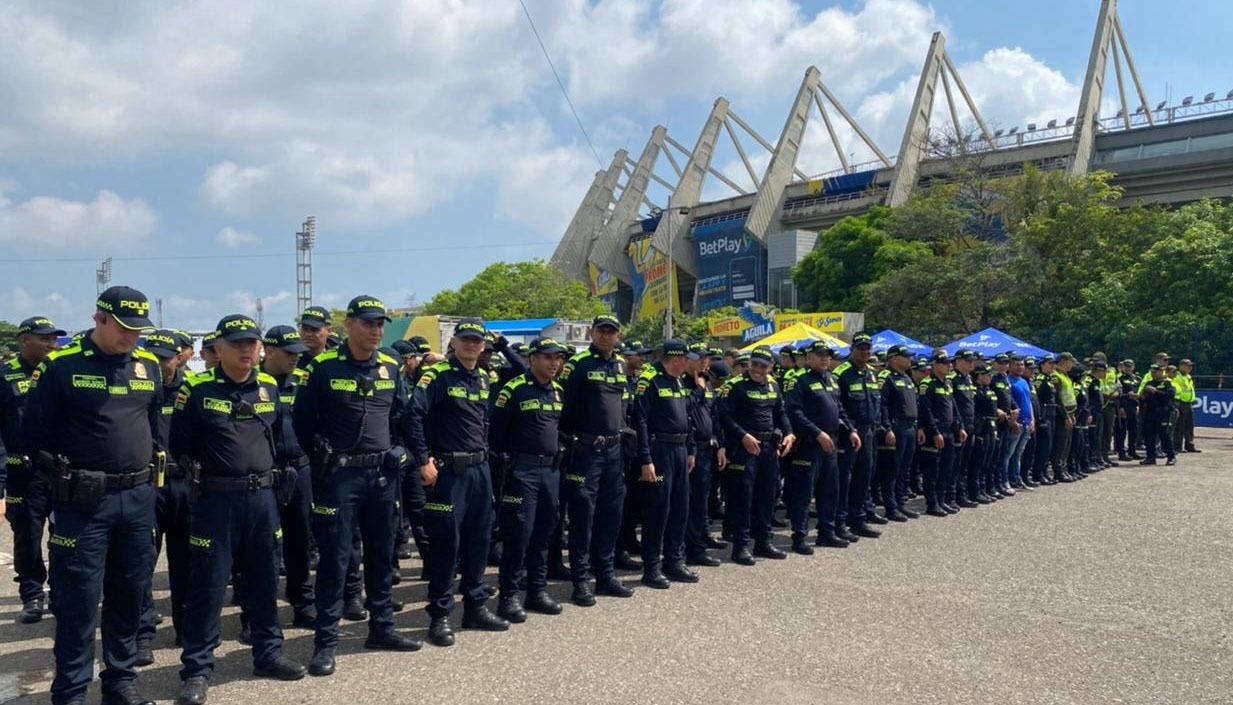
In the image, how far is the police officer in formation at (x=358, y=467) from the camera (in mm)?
4254

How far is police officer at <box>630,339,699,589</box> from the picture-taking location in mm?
7035

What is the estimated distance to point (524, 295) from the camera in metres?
60.2

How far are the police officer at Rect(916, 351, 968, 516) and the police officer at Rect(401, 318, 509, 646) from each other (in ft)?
20.7

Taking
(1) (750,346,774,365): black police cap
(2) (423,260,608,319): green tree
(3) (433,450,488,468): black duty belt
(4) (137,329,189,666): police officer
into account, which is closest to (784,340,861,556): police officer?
(1) (750,346,774,365): black police cap

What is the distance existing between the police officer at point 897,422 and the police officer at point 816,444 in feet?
3.93

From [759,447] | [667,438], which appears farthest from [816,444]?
[667,438]

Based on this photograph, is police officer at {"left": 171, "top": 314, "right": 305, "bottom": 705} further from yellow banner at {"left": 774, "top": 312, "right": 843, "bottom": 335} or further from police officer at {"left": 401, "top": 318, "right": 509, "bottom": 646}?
yellow banner at {"left": 774, "top": 312, "right": 843, "bottom": 335}

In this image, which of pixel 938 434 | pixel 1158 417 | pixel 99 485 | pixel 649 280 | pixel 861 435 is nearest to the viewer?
pixel 99 485

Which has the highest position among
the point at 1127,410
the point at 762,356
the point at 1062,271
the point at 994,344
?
the point at 1062,271

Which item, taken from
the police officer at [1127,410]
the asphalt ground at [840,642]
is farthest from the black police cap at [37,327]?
the police officer at [1127,410]

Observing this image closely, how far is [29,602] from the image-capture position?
600 cm

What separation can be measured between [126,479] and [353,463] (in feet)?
3.82

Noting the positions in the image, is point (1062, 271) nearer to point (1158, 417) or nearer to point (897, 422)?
point (1158, 417)

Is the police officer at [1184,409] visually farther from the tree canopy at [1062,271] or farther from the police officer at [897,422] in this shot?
the police officer at [897,422]
